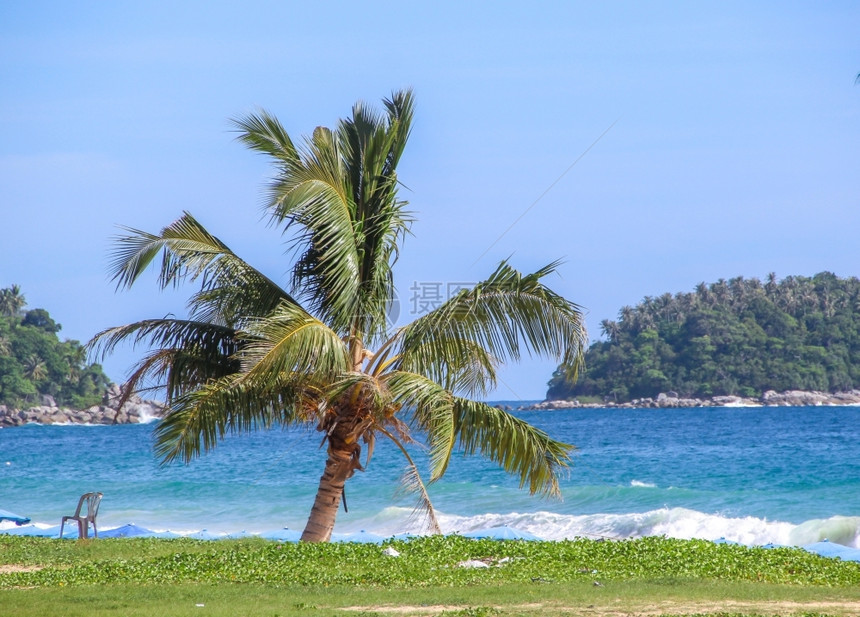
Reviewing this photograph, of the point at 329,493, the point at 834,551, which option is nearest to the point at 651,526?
the point at 834,551

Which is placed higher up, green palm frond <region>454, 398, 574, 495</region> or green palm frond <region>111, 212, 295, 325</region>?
green palm frond <region>111, 212, 295, 325</region>

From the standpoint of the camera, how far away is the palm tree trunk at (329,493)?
12016mm

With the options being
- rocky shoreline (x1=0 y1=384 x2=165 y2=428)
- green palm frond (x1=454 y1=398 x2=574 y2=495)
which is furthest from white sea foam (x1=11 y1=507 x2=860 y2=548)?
rocky shoreline (x1=0 y1=384 x2=165 y2=428)

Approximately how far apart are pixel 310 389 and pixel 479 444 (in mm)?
2282

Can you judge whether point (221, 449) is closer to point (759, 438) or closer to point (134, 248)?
point (759, 438)

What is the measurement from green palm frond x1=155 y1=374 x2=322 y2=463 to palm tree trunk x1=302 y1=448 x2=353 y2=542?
67cm

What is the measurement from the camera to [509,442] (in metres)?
11.6

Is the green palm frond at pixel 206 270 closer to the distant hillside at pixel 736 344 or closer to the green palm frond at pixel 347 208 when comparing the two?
the green palm frond at pixel 347 208

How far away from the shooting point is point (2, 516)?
1880cm

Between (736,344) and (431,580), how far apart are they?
259 feet

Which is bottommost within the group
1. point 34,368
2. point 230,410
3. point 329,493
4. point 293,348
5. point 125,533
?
point 125,533

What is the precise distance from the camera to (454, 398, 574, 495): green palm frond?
11539mm

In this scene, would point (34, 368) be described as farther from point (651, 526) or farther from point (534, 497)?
point (651, 526)

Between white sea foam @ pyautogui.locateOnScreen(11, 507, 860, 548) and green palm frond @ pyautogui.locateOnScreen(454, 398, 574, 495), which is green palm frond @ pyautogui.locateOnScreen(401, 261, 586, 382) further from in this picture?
white sea foam @ pyautogui.locateOnScreen(11, 507, 860, 548)
